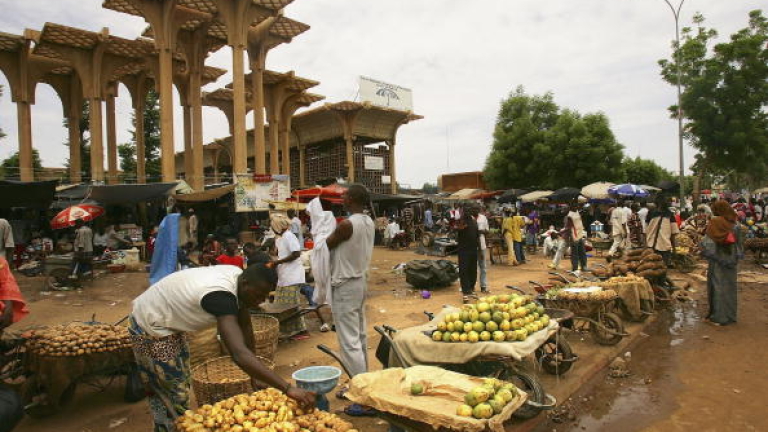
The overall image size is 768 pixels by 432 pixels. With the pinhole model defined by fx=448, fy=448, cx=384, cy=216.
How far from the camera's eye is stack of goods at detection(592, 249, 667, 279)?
773cm

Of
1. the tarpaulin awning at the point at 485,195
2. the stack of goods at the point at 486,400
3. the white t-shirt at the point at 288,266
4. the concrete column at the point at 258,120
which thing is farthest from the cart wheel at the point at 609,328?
the tarpaulin awning at the point at 485,195

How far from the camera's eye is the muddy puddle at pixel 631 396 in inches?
164

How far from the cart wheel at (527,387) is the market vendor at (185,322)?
2043 millimetres

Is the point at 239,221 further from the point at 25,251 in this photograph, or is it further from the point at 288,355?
the point at 288,355

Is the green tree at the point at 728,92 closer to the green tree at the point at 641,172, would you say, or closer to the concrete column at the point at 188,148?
the green tree at the point at 641,172

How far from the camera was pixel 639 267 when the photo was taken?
25.5 feet

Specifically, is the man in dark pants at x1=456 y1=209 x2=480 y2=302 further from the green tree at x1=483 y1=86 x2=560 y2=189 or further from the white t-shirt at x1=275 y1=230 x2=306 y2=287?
the green tree at x1=483 y1=86 x2=560 y2=189

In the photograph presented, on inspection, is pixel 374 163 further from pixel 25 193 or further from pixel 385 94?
pixel 25 193

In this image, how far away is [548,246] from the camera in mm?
15641

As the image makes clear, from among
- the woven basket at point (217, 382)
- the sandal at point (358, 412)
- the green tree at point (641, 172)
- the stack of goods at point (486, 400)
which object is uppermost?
the green tree at point (641, 172)

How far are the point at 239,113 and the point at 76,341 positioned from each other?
15.5 meters

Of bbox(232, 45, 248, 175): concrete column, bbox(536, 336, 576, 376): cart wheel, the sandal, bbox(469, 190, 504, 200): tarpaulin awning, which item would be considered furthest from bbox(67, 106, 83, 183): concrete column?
bbox(536, 336, 576, 376): cart wheel

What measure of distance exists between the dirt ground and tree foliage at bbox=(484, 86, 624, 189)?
831 inches

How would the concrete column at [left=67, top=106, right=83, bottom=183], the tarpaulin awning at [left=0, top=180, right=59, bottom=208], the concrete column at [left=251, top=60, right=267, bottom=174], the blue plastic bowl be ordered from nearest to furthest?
1. the blue plastic bowl
2. the tarpaulin awning at [left=0, top=180, right=59, bottom=208]
3. the concrete column at [left=251, top=60, right=267, bottom=174]
4. the concrete column at [left=67, top=106, right=83, bottom=183]
